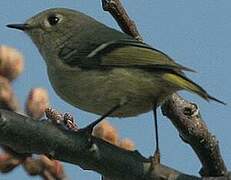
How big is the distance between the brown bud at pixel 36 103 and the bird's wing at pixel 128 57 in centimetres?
70

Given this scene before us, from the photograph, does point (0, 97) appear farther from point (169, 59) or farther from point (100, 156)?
point (169, 59)

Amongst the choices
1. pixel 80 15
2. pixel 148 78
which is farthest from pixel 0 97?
pixel 80 15

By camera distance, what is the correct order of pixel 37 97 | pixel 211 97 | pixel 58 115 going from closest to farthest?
1. pixel 37 97
2. pixel 58 115
3. pixel 211 97

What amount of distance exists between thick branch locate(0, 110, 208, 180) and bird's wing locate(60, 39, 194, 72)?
70cm

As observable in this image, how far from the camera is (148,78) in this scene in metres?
1.73

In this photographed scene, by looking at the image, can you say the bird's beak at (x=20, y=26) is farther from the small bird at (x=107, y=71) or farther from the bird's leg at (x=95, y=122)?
the bird's leg at (x=95, y=122)

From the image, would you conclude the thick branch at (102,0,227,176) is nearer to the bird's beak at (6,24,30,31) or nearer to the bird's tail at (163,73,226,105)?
the bird's tail at (163,73,226,105)

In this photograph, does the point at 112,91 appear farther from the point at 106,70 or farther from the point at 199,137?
the point at 199,137

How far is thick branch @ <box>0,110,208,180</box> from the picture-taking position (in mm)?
940

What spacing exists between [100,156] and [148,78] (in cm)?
73

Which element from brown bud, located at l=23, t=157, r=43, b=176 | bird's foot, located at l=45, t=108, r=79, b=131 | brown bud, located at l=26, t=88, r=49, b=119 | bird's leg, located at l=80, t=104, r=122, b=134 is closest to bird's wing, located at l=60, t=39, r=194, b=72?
bird's leg, located at l=80, t=104, r=122, b=134

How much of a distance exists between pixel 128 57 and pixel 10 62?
34.0 inches

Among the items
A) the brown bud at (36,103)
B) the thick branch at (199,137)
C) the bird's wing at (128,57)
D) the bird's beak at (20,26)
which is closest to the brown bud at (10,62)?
the brown bud at (36,103)

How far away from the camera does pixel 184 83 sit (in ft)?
5.39
